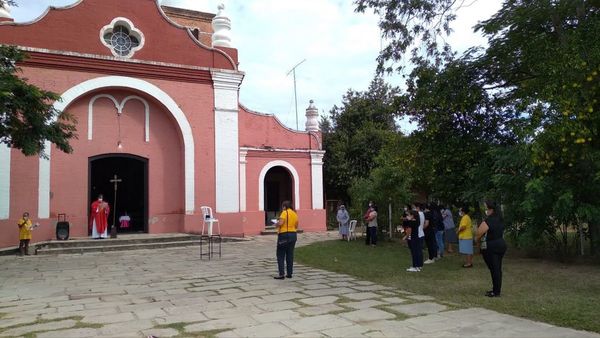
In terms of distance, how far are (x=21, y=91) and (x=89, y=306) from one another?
17.5 feet

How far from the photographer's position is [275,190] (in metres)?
23.2

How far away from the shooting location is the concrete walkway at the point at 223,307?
523 centimetres

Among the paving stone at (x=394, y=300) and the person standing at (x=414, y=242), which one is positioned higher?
the person standing at (x=414, y=242)

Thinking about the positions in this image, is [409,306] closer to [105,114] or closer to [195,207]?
[195,207]

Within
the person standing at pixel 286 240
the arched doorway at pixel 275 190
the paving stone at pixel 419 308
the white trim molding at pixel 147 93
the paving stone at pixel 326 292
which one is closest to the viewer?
the paving stone at pixel 419 308

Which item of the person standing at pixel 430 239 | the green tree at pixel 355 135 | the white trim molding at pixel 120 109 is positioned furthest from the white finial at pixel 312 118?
the person standing at pixel 430 239

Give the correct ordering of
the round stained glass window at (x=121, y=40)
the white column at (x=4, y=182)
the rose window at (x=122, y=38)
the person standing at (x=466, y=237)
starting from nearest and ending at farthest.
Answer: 1. the person standing at (x=466, y=237)
2. the white column at (x=4, y=182)
3. the rose window at (x=122, y=38)
4. the round stained glass window at (x=121, y=40)

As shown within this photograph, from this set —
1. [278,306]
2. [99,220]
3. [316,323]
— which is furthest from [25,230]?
[316,323]

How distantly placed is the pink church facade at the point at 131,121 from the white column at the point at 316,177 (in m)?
5.18

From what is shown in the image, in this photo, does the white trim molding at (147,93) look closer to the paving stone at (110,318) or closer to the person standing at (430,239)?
the person standing at (430,239)

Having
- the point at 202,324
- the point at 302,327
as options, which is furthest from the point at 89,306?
the point at 302,327

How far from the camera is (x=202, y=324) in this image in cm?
552

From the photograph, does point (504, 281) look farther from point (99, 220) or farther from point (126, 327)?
point (99, 220)

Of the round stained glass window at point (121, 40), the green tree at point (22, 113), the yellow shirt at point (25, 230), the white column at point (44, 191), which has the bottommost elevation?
the yellow shirt at point (25, 230)
